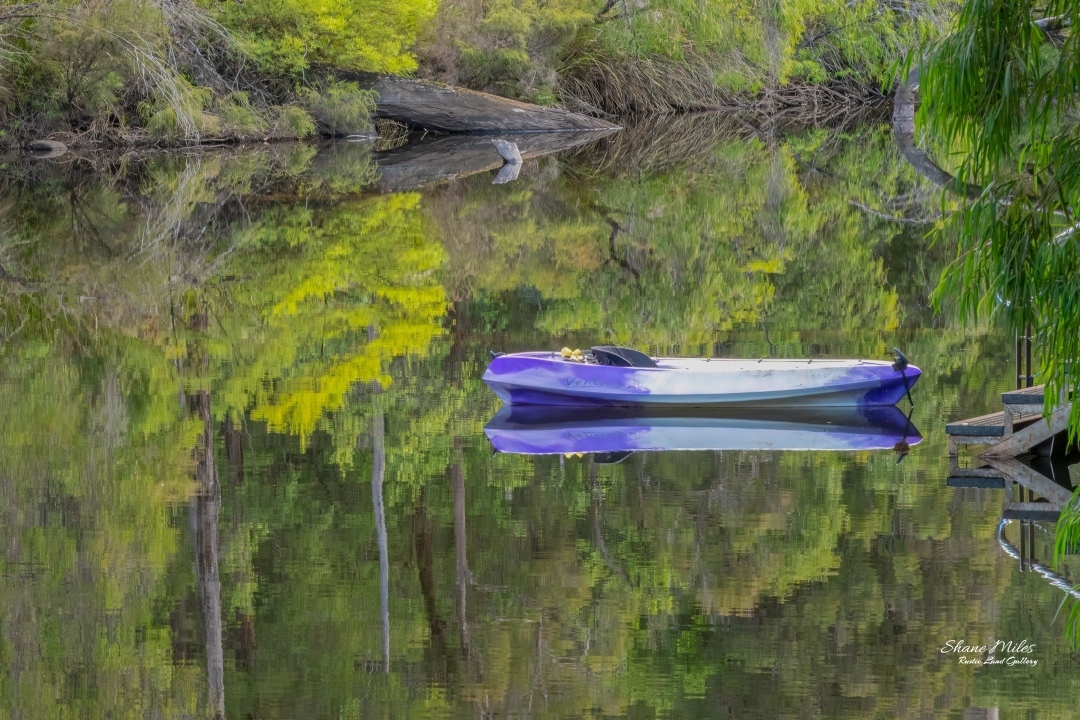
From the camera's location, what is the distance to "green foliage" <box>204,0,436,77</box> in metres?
44.7

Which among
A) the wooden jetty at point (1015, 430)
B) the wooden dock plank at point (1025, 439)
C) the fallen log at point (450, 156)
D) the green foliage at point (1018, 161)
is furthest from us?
the fallen log at point (450, 156)

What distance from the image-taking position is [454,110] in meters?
48.7

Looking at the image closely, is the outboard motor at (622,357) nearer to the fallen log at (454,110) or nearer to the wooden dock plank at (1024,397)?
the wooden dock plank at (1024,397)

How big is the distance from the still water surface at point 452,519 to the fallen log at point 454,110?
2597 cm

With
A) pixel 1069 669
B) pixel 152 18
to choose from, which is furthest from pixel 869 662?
pixel 152 18

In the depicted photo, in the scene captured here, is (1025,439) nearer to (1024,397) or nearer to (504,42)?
(1024,397)

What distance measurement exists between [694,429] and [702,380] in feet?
2.11

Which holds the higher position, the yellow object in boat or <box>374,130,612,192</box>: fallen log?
<box>374,130,612,192</box>: fallen log

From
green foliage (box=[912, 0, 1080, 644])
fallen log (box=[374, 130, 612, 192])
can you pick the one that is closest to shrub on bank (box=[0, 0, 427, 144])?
fallen log (box=[374, 130, 612, 192])

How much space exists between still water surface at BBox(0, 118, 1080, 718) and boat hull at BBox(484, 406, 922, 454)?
1.02ft

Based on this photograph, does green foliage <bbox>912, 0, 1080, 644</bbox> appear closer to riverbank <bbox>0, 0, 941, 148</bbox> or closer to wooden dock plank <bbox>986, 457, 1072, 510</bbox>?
wooden dock plank <bbox>986, 457, 1072, 510</bbox>

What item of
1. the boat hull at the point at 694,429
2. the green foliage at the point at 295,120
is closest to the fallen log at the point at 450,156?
the green foliage at the point at 295,120

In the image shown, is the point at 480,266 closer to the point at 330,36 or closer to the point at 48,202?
the point at 48,202

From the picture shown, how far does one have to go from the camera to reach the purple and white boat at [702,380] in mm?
13516
